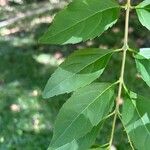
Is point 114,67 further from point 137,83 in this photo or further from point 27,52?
point 27,52

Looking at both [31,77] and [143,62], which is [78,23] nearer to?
[143,62]

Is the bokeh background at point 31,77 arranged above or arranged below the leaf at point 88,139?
below

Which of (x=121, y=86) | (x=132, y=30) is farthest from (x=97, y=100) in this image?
(x=132, y=30)

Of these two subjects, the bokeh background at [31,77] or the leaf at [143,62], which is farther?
the bokeh background at [31,77]

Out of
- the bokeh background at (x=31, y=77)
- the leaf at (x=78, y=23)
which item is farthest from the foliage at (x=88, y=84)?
the bokeh background at (x=31, y=77)

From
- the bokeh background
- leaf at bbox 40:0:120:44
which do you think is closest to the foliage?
leaf at bbox 40:0:120:44

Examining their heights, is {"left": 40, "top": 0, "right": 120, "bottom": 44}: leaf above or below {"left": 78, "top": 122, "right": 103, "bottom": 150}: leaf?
above

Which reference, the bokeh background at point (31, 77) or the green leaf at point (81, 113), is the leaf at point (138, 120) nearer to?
the green leaf at point (81, 113)

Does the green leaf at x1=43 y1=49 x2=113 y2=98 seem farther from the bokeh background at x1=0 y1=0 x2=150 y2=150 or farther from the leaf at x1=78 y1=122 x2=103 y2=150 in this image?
the bokeh background at x1=0 y1=0 x2=150 y2=150
